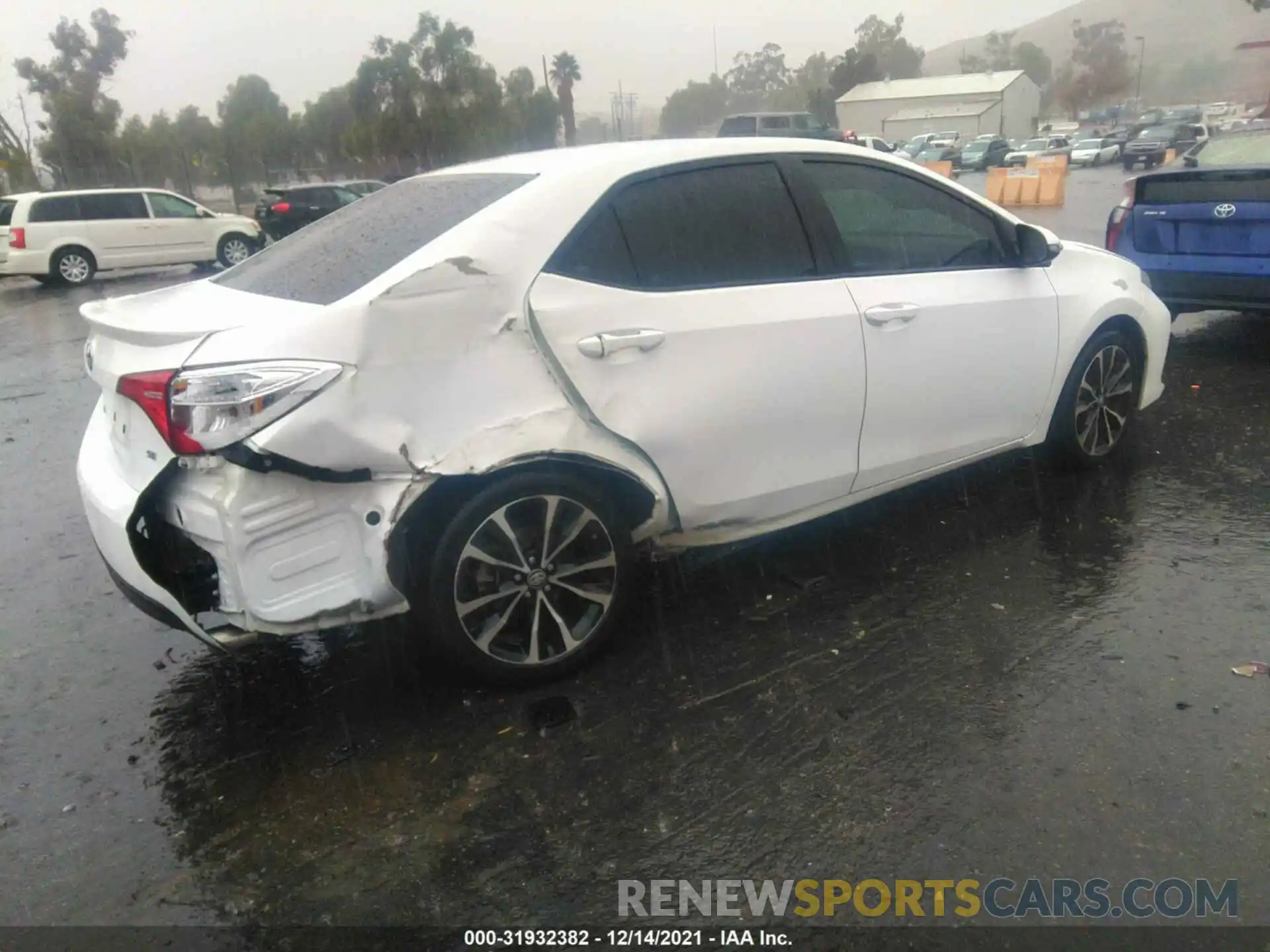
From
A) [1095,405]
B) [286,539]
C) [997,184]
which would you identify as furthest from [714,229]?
[997,184]

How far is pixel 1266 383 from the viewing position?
6.58 metres

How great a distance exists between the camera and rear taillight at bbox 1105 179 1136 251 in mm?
Answer: 7352

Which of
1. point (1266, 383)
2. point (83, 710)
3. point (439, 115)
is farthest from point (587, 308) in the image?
point (439, 115)

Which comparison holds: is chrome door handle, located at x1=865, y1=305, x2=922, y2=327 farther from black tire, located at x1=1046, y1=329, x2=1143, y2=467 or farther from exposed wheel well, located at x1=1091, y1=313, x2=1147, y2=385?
exposed wheel well, located at x1=1091, y1=313, x2=1147, y2=385

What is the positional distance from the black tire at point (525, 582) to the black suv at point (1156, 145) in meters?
42.9

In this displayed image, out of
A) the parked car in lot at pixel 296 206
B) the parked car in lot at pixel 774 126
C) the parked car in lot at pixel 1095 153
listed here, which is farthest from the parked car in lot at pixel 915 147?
the parked car in lot at pixel 296 206

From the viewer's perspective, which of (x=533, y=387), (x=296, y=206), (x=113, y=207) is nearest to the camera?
(x=533, y=387)

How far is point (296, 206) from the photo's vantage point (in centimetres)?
2244

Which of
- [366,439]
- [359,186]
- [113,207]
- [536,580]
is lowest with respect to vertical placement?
[536,580]

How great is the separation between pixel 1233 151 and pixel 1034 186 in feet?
53.0

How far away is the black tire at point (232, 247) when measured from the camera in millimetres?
19094

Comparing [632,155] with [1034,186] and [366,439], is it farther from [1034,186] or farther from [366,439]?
[1034,186]

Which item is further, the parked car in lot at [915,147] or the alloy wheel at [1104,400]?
the parked car in lot at [915,147]

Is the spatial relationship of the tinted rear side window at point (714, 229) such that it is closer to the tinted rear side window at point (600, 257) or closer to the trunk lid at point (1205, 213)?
the tinted rear side window at point (600, 257)
